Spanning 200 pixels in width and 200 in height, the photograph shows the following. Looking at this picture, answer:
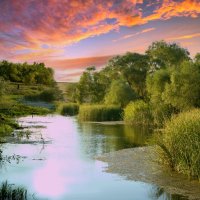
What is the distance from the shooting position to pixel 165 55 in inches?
2815

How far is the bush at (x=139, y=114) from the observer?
49.9 meters

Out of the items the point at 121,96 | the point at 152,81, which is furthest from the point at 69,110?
the point at 152,81

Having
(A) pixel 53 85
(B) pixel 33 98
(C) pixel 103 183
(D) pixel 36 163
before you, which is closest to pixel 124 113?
(D) pixel 36 163

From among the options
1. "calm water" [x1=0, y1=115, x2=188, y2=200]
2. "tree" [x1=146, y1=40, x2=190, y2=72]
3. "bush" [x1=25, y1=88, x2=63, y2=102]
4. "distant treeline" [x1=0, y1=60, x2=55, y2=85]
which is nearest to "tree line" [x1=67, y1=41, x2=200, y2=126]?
"tree" [x1=146, y1=40, x2=190, y2=72]

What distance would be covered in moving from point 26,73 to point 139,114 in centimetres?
7899

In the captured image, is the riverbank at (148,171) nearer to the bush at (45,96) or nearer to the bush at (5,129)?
the bush at (5,129)

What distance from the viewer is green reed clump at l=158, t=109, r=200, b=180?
17391 mm

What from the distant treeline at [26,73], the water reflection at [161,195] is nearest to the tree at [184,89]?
the water reflection at [161,195]

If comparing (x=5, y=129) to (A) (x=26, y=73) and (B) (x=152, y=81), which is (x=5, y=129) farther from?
(A) (x=26, y=73)

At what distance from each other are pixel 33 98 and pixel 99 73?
84.1ft

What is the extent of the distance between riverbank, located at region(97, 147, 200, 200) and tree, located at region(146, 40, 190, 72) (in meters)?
46.9

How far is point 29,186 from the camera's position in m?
17.1

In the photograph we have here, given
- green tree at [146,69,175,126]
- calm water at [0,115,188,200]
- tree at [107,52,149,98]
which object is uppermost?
tree at [107,52,149,98]

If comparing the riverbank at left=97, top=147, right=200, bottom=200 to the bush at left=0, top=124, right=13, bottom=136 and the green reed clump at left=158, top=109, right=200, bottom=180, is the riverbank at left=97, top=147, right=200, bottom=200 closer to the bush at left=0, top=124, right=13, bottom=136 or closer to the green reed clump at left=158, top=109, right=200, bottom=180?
the green reed clump at left=158, top=109, right=200, bottom=180
